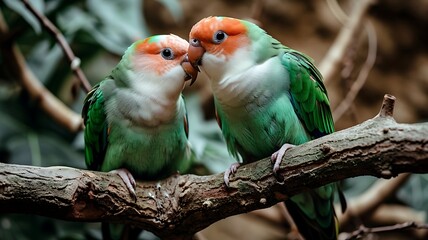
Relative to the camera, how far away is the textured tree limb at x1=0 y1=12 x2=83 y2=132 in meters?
2.68

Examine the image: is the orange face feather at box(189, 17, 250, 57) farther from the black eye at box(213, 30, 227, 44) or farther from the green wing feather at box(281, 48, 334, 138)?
the green wing feather at box(281, 48, 334, 138)

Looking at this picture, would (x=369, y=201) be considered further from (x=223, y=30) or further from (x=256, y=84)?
(x=223, y=30)

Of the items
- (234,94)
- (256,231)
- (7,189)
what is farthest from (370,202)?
(7,189)

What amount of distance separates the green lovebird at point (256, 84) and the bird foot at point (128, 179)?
284mm

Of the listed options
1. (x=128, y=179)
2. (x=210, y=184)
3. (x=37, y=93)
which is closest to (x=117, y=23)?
(x=37, y=93)

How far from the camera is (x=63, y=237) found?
263cm

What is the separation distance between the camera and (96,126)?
186 centimetres

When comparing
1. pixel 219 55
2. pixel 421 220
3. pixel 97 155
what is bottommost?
pixel 421 220

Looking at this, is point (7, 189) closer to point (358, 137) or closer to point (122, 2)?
point (358, 137)

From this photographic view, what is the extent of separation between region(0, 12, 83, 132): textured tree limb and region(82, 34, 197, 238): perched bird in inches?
34.1

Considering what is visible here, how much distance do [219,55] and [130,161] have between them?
0.46m

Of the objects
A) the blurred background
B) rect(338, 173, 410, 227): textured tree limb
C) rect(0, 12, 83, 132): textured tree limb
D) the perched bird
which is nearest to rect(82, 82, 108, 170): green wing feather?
the perched bird

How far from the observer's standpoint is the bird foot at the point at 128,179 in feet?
5.44

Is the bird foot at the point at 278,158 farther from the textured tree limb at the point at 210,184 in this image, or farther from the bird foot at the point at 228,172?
the bird foot at the point at 228,172
